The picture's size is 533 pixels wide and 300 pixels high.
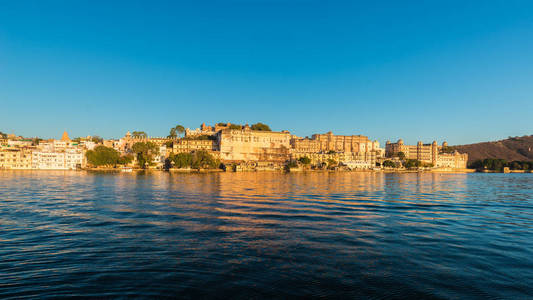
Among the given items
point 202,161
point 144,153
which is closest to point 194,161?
point 202,161

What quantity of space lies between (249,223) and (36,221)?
9389 mm

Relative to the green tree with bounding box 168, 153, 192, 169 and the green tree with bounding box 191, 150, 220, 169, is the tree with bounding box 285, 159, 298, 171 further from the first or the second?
the green tree with bounding box 168, 153, 192, 169

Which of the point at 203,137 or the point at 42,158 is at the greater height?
the point at 203,137

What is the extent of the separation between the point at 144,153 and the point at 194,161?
20.4 metres

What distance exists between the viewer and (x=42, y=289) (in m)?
5.68

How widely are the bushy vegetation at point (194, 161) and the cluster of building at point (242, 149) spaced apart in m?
9.75

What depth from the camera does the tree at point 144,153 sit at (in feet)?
318

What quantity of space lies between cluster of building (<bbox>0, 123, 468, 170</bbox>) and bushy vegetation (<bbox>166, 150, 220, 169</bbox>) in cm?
975

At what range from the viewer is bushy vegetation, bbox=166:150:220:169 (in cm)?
9044

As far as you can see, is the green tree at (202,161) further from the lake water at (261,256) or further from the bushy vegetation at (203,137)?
the lake water at (261,256)

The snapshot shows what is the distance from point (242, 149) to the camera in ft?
383

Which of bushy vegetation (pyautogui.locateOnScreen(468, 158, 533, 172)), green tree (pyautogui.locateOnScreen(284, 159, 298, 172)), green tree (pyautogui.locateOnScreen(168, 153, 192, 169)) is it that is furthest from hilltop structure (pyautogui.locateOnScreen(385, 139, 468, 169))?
green tree (pyautogui.locateOnScreen(168, 153, 192, 169))

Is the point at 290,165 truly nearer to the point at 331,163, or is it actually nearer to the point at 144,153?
the point at 331,163

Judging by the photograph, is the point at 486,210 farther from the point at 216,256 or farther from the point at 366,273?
the point at 216,256
